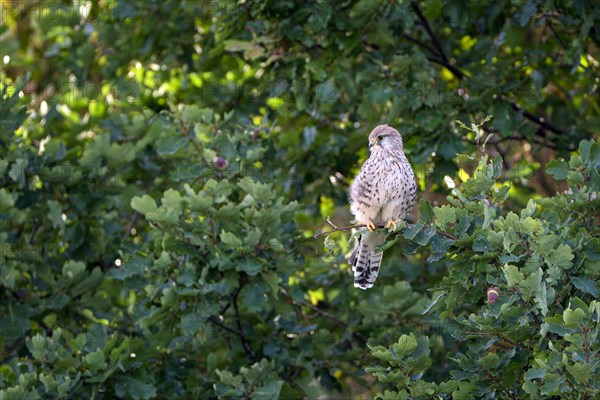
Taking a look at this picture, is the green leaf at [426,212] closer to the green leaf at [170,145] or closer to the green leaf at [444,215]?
the green leaf at [444,215]

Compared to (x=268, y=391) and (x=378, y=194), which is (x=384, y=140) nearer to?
(x=378, y=194)

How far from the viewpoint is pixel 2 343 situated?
22.8 ft

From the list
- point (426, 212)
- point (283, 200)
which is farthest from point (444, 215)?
point (283, 200)

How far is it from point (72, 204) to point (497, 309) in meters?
3.55

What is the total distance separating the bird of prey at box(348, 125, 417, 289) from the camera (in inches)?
236

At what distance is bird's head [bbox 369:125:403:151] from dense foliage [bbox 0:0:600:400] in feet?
1.50

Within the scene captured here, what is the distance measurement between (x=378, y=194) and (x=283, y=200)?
74cm

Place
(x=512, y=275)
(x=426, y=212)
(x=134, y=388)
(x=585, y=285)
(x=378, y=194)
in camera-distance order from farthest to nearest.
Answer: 1. (x=378, y=194)
2. (x=134, y=388)
3. (x=426, y=212)
4. (x=585, y=285)
5. (x=512, y=275)

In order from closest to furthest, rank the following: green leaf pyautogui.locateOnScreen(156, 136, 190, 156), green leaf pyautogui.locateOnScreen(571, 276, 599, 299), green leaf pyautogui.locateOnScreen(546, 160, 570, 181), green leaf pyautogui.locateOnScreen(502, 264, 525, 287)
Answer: green leaf pyautogui.locateOnScreen(502, 264, 525, 287) → green leaf pyautogui.locateOnScreen(571, 276, 599, 299) → green leaf pyautogui.locateOnScreen(546, 160, 570, 181) → green leaf pyautogui.locateOnScreen(156, 136, 190, 156)

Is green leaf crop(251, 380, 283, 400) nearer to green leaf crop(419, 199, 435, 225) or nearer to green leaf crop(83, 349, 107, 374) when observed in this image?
green leaf crop(83, 349, 107, 374)

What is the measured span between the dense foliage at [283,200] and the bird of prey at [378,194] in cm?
35

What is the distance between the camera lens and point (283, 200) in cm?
649

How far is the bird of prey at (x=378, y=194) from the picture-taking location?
19.7 ft

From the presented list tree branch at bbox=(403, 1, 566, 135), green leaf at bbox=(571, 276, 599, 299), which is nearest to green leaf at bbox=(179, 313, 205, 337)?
green leaf at bbox=(571, 276, 599, 299)
